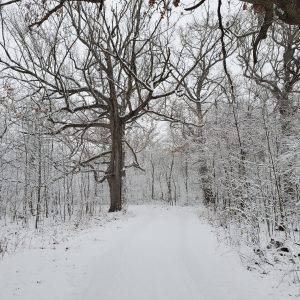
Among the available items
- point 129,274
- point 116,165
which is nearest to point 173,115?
point 116,165

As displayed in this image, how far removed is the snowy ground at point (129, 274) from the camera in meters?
4.67

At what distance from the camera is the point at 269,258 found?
6453mm

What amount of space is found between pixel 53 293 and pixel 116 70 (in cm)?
1693

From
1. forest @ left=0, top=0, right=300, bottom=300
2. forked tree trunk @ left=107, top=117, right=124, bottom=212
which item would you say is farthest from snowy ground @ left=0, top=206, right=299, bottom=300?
forked tree trunk @ left=107, top=117, right=124, bottom=212

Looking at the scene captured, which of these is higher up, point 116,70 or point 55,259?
point 116,70

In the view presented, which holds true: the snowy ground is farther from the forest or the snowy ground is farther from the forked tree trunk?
the forked tree trunk

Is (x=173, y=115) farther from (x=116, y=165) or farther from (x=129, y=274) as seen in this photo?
(x=129, y=274)

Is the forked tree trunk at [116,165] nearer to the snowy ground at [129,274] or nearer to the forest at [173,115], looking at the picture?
the forest at [173,115]

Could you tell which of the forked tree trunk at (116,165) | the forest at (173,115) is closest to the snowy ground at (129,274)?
the forest at (173,115)

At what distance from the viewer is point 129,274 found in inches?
225

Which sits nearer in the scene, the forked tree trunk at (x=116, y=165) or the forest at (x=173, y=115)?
the forest at (x=173, y=115)

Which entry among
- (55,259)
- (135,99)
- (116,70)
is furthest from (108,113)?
(55,259)

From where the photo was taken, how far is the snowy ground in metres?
4.67

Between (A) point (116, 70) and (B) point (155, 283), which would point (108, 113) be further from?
(B) point (155, 283)
